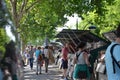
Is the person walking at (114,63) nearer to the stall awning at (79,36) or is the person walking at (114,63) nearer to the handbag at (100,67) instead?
the handbag at (100,67)

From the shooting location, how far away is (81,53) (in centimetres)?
1118

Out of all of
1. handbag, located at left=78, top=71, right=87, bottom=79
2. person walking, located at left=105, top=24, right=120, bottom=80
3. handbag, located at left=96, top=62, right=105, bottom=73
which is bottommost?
handbag, located at left=96, top=62, right=105, bottom=73

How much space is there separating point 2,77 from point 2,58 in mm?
59

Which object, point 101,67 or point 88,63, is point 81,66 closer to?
point 88,63

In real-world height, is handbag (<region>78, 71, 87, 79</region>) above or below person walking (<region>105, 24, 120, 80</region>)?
below

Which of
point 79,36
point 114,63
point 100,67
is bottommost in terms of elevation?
point 100,67

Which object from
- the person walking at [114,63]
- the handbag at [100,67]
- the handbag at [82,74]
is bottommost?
the handbag at [100,67]

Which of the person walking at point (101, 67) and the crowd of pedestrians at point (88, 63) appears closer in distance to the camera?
the crowd of pedestrians at point (88, 63)

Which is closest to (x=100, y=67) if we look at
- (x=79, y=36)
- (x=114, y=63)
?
(x=79, y=36)

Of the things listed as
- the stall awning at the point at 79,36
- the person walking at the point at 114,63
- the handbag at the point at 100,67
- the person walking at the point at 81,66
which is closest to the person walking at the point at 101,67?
the handbag at the point at 100,67

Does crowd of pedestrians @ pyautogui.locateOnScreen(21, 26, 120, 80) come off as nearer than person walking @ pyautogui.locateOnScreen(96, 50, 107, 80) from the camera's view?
Yes

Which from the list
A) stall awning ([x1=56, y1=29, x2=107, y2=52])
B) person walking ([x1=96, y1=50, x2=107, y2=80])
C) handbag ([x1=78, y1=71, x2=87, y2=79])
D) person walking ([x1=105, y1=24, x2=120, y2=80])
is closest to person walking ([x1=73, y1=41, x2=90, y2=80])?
handbag ([x1=78, y1=71, x2=87, y2=79])

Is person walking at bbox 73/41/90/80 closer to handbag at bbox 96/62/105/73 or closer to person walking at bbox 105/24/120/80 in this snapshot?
handbag at bbox 96/62/105/73

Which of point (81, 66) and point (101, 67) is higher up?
point (81, 66)
